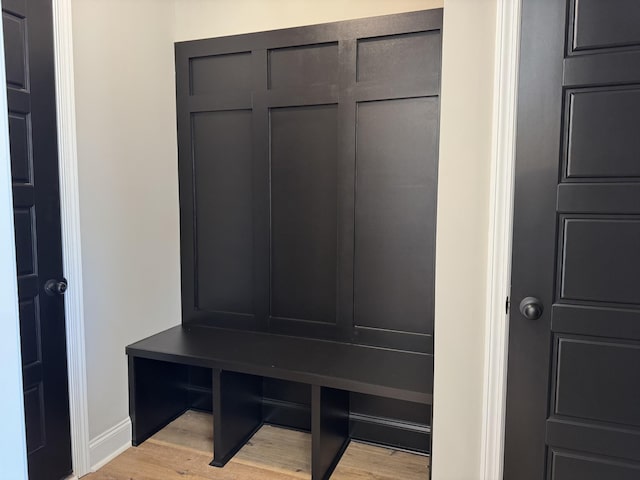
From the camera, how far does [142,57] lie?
2.41 metres

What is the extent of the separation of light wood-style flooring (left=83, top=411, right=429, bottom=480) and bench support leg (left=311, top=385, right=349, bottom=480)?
66mm

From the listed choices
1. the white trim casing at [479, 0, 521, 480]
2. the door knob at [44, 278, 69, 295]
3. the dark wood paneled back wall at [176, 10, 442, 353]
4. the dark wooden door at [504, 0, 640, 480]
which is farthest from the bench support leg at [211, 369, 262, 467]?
the dark wooden door at [504, 0, 640, 480]

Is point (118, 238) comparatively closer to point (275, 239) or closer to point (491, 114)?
point (275, 239)

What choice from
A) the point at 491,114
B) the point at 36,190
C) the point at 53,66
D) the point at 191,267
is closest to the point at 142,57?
the point at 53,66

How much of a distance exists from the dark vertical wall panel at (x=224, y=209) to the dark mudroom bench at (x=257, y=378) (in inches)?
10.2

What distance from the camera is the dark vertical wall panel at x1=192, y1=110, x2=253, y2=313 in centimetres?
256

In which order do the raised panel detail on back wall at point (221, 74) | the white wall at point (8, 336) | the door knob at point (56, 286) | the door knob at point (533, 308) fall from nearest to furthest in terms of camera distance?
the white wall at point (8, 336), the door knob at point (533, 308), the door knob at point (56, 286), the raised panel detail on back wall at point (221, 74)

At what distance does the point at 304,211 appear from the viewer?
2.45 m

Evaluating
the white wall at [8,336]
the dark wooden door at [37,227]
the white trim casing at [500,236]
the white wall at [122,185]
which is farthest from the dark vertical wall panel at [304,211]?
the white wall at [8,336]

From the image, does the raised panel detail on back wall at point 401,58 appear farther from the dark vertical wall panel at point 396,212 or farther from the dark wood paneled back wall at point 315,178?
the dark vertical wall panel at point 396,212

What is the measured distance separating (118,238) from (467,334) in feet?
5.79

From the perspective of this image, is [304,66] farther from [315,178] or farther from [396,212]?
[396,212]

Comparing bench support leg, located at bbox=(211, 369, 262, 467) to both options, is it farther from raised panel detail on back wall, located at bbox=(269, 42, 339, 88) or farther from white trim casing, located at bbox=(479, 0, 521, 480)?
raised panel detail on back wall, located at bbox=(269, 42, 339, 88)

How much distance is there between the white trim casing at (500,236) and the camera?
1.54 m
